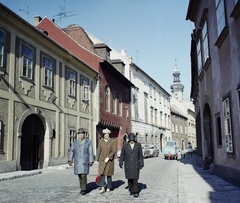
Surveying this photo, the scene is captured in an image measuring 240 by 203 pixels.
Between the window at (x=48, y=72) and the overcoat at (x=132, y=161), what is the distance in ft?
33.2

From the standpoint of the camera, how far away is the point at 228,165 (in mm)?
9328

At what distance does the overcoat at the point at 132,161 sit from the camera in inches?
284

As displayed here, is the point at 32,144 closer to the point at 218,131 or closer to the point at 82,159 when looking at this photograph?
the point at 82,159

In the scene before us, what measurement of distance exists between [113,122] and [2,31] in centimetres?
1530

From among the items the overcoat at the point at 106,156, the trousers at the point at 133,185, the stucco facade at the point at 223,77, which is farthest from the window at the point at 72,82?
the trousers at the point at 133,185

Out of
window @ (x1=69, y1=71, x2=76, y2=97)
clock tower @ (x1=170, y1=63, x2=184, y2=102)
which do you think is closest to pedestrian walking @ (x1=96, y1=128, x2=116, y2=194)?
window @ (x1=69, y1=71, x2=76, y2=97)

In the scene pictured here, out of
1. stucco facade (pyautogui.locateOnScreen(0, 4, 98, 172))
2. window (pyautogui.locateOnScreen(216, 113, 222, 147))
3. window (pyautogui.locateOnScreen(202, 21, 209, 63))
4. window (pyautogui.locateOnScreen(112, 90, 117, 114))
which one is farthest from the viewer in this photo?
window (pyautogui.locateOnScreen(112, 90, 117, 114))

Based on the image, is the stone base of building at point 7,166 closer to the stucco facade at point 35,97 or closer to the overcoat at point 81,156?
the stucco facade at point 35,97

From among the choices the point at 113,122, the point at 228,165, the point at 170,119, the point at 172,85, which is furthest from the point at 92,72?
the point at 172,85

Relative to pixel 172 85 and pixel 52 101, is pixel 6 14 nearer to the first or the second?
pixel 52 101

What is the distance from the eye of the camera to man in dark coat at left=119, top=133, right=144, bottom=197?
23.5ft

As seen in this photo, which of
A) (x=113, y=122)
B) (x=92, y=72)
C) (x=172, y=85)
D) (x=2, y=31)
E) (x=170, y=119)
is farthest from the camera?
(x=172, y=85)

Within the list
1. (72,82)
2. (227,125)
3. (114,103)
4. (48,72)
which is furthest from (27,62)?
(114,103)

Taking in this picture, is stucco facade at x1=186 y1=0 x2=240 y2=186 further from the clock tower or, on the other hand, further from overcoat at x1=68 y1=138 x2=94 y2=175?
the clock tower
